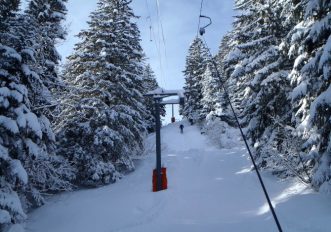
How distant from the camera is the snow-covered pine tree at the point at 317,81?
988 cm

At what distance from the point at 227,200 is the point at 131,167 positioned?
9035mm

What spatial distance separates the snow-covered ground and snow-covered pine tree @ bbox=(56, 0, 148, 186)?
70.6 inches

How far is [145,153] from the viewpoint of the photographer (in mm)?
29391

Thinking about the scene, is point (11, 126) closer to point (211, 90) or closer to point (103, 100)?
point (103, 100)

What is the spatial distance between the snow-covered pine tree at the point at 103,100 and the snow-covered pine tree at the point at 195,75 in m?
25.5

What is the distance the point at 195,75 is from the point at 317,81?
131ft

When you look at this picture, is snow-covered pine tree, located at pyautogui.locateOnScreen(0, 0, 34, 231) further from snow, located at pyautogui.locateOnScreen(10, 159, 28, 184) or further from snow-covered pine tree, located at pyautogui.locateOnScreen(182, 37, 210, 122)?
snow-covered pine tree, located at pyautogui.locateOnScreen(182, 37, 210, 122)

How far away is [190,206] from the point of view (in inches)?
582

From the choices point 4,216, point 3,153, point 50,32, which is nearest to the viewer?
point 4,216

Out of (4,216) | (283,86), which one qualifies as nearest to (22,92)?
(4,216)

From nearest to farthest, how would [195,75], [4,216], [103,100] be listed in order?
[4,216] → [103,100] → [195,75]

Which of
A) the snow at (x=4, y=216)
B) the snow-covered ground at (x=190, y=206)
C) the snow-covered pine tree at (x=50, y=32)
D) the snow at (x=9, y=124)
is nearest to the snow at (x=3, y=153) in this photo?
the snow at (x=9, y=124)

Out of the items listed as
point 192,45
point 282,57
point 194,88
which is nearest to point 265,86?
point 282,57

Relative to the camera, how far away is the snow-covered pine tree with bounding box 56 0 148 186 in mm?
20172
